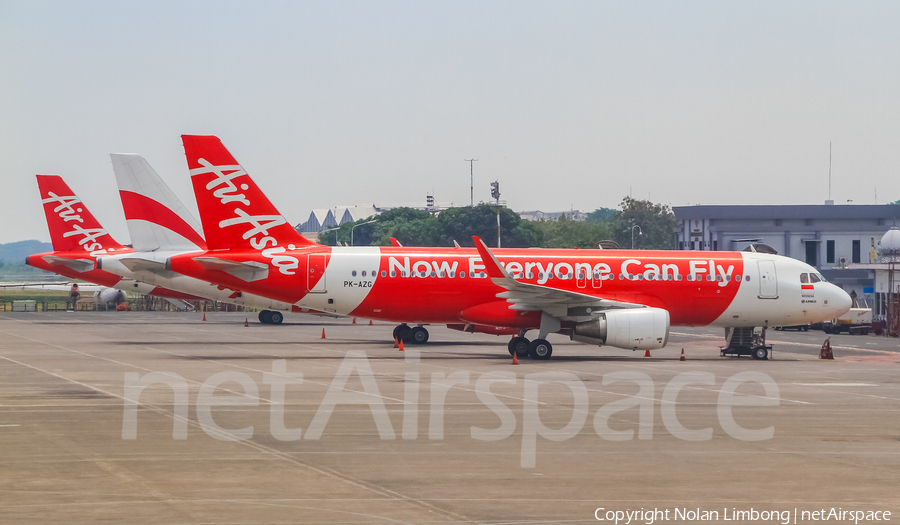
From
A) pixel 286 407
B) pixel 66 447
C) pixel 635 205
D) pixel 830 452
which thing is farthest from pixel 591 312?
pixel 635 205

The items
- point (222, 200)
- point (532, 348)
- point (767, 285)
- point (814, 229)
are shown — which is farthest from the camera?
point (814, 229)

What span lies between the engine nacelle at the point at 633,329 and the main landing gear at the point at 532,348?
1805mm

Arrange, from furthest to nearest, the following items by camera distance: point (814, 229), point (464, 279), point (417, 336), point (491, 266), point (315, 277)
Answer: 1. point (814, 229)
2. point (417, 336)
3. point (464, 279)
4. point (315, 277)
5. point (491, 266)

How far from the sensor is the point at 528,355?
33844mm

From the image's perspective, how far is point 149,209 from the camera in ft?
143

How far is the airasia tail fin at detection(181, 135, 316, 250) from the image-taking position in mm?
34375

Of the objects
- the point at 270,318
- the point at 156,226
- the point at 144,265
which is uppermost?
the point at 156,226

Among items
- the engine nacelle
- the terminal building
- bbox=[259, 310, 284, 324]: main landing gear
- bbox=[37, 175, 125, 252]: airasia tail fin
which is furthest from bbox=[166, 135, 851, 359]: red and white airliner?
the terminal building

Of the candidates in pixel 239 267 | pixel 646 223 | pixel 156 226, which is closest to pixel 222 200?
pixel 239 267

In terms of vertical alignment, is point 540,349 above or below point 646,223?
below

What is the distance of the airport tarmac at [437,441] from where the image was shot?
1189 cm

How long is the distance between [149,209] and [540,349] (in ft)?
64.8

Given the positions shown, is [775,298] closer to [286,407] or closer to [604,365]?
[604,365]

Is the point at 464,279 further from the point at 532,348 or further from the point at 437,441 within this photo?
the point at 437,441
